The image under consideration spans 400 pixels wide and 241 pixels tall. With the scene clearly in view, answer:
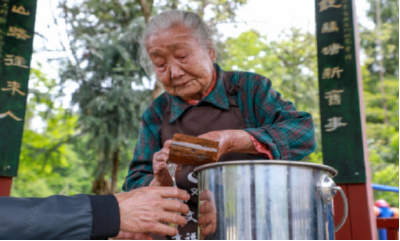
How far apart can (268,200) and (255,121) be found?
107 centimetres

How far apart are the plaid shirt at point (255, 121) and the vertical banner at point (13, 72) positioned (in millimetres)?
1595

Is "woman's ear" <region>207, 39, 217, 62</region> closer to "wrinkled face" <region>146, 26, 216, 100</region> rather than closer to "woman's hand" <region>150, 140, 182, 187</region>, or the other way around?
"wrinkled face" <region>146, 26, 216, 100</region>

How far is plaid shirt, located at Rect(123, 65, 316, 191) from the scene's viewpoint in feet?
5.13

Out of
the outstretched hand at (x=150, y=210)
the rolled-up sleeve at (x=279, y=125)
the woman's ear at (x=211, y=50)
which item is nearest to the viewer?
the outstretched hand at (x=150, y=210)

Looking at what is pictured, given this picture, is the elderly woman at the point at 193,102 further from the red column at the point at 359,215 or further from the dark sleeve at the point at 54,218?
the red column at the point at 359,215

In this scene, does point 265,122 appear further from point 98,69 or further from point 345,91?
point 98,69

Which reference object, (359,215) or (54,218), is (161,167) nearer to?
(54,218)

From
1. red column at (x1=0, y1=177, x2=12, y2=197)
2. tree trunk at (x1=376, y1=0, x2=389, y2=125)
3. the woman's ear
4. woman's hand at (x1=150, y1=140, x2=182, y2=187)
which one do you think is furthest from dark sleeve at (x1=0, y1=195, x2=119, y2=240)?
tree trunk at (x1=376, y1=0, x2=389, y2=125)

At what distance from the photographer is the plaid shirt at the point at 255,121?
1.56 metres

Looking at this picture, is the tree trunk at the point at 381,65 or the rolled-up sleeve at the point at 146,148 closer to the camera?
the rolled-up sleeve at the point at 146,148

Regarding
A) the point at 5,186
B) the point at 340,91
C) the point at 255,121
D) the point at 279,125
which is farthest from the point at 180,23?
the point at 5,186

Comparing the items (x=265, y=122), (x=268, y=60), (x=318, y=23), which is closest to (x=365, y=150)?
(x=318, y=23)

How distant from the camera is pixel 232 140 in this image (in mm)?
1408

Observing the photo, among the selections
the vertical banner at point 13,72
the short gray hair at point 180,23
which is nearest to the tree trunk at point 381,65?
the vertical banner at point 13,72
